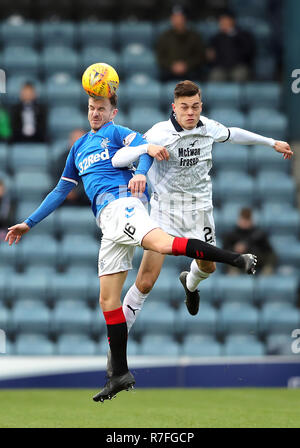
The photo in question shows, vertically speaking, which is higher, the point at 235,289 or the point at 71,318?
the point at 235,289

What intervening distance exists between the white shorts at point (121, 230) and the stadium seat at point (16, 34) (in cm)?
691

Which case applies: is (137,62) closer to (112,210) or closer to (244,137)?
(244,137)

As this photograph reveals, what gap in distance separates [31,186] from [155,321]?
2138 mm

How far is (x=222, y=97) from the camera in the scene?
12.3 m

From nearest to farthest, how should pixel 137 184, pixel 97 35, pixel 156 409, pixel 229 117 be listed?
pixel 137 184, pixel 156 409, pixel 229 117, pixel 97 35

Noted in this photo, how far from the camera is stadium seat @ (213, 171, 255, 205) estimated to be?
11523 mm

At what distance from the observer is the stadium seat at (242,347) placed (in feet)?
35.2

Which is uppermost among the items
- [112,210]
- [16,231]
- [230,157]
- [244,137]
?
[244,137]

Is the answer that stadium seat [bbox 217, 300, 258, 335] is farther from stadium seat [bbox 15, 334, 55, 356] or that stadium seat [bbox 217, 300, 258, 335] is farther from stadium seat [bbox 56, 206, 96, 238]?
stadium seat [bbox 15, 334, 55, 356]

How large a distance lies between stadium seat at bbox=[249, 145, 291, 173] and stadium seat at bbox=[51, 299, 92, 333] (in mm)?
2708

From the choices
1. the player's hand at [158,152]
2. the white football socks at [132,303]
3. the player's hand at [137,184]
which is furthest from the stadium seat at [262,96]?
the player's hand at [137,184]

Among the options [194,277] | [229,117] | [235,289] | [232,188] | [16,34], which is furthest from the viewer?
[16,34]

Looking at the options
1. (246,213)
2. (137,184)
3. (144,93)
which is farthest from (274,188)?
(137,184)

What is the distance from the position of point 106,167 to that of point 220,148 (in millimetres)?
5344
